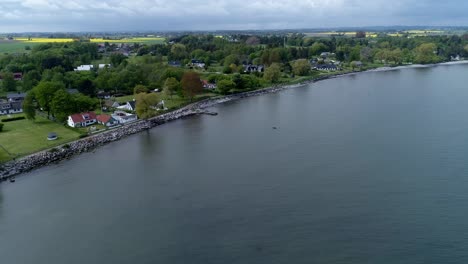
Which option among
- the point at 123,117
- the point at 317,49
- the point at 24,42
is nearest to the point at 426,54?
the point at 317,49

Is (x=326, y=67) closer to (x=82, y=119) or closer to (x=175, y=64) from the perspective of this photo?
(x=175, y=64)

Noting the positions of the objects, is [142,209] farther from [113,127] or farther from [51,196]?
[113,127]

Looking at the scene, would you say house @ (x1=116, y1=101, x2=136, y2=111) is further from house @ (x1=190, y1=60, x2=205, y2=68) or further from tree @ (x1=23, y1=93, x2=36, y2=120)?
house @ (x1=190, y1=60, x2=205, y2=68)

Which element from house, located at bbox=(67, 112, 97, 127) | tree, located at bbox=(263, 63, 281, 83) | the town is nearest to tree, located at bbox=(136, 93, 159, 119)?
the town

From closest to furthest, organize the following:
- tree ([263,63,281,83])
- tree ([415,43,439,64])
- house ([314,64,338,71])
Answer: tree ([263,63,281,83]) < house ([314,64,338,71]) < tree ([415,43,439,64])

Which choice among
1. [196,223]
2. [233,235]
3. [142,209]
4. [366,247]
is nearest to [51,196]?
[142,209]

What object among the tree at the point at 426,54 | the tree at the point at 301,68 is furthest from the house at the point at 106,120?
the tree at the point at 426,54
